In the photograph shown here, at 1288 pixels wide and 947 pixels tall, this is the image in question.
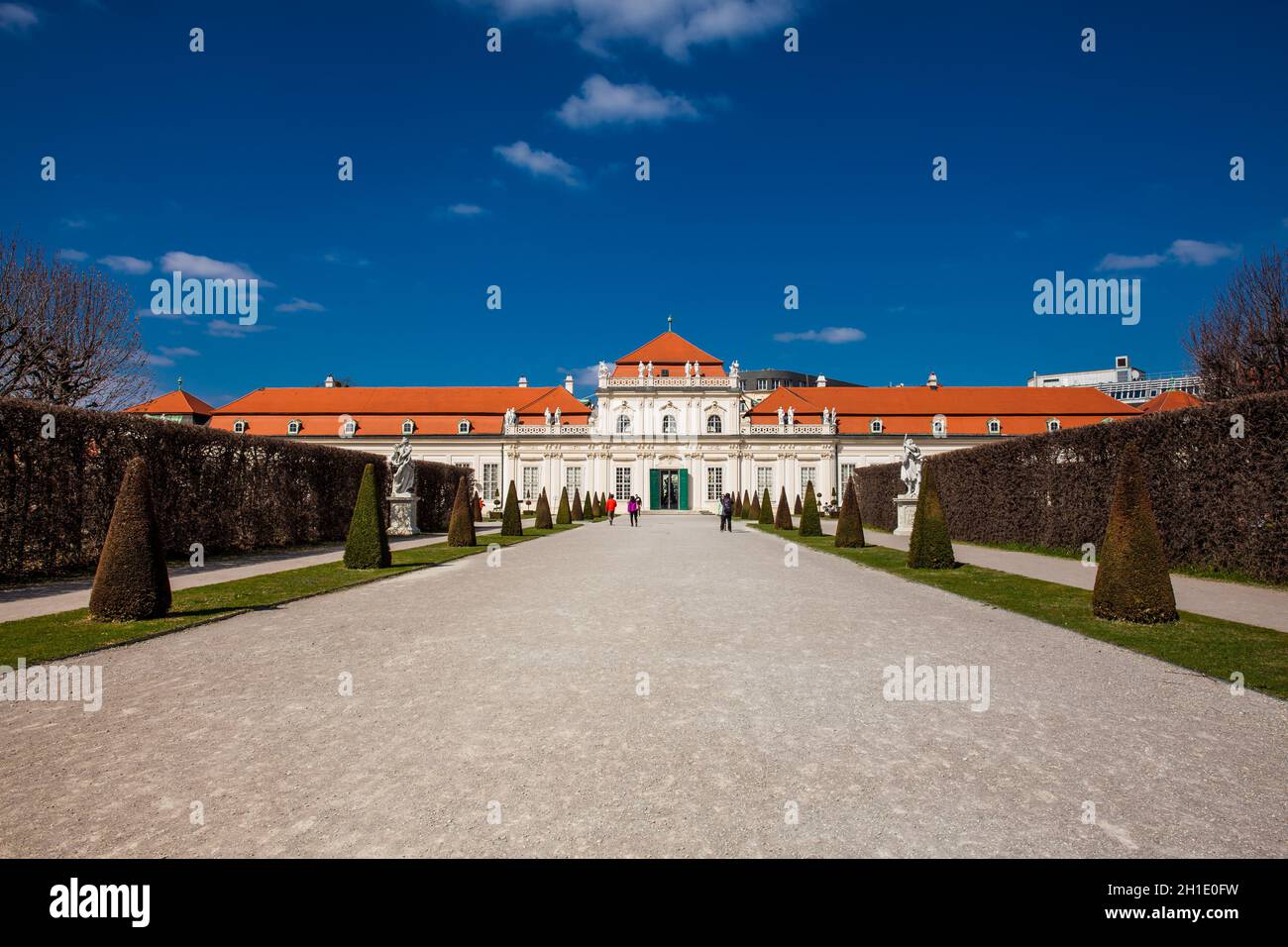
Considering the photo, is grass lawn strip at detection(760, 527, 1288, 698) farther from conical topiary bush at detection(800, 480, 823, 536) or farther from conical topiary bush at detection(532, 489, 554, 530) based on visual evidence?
conical topiary bush at detection(532, 489, 554, 530)

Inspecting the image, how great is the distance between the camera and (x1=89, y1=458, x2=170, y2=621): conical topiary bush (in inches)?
301

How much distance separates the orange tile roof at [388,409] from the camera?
172 feet

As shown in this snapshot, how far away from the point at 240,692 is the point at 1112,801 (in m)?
5.26

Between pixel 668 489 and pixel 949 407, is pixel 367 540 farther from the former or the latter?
pixel 949 407

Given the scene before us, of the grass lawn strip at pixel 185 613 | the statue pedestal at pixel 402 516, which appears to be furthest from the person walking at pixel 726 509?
the grass lawn strip at pixel 185 613

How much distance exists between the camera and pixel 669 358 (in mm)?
55781

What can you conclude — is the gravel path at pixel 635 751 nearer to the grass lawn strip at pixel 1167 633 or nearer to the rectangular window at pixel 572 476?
the grass lawn strip at pixel 1167 633

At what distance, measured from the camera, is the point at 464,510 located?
67.3 feet

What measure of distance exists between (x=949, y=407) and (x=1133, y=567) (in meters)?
49.7

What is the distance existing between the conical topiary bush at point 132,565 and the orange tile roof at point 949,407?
160 feet

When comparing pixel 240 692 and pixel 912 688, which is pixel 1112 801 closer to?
pixel 912 688

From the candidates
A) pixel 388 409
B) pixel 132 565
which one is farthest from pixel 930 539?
pixel 388 409

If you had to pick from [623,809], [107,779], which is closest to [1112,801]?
[623,809]
